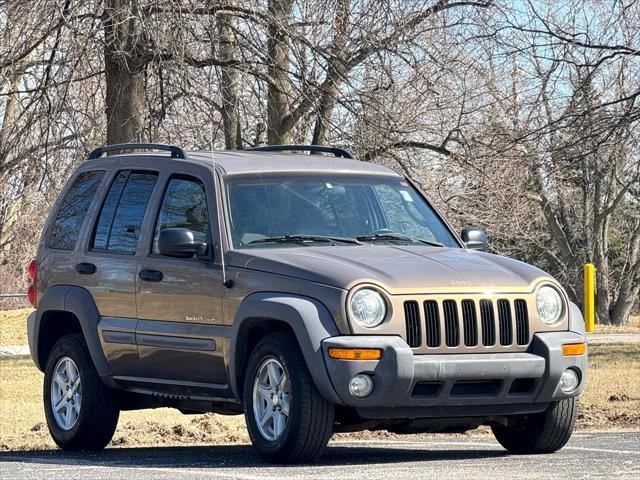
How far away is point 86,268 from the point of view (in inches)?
408

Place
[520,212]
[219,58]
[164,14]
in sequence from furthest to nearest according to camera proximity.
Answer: [520,212] < [219,58] < [164,14]

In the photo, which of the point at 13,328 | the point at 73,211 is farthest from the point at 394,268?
the point at 13,328

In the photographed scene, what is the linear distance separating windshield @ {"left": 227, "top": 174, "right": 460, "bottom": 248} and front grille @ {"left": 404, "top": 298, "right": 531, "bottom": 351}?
1.09 metres

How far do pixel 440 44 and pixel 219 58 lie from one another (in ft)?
14.2

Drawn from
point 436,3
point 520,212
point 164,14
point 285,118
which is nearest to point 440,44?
point 436,3

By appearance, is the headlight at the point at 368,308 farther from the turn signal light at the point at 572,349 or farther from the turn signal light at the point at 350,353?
the turn signal light at the point at 572,349

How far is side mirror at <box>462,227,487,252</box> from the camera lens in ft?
32.9

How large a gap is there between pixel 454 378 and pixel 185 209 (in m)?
2.42

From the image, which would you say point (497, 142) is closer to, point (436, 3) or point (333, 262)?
point (436, 3)

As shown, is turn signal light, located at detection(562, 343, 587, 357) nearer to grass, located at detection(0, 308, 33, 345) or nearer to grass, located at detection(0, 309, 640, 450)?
grass, located at detection(0, 309, 640, 450)

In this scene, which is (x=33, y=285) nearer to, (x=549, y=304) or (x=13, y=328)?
(x=549, y=304)

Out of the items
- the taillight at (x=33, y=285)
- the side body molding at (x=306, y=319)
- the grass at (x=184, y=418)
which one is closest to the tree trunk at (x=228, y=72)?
the grass at (x=184, y=418)

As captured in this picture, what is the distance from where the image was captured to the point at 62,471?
864cm

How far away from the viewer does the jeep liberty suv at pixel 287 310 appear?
834 cm
